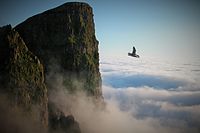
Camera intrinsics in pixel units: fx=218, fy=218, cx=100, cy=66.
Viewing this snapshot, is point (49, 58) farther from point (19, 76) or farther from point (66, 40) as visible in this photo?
point (19, 76)

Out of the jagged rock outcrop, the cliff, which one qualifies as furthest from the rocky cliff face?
the jagged rock outcrop

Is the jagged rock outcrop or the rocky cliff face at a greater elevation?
the rocky cliff face

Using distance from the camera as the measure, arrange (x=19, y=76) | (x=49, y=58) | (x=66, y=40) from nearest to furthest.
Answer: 1. (x=19, y=76)
2. (x=49, y=58)
3. (x=66, y=40)

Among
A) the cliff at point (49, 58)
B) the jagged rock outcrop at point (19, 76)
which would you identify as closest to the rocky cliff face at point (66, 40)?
the cliff at point (49, 58)

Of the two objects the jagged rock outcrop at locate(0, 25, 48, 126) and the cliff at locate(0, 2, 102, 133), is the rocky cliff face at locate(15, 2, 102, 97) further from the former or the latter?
the jagged rock outcrop at locate(0, 25, 48, 126)

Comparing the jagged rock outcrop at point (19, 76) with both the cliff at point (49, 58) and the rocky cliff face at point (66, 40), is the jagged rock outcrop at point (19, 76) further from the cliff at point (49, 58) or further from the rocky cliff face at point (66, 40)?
the rocky cliff face at point (66, 40)

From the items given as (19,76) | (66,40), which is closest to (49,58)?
(66,40)
